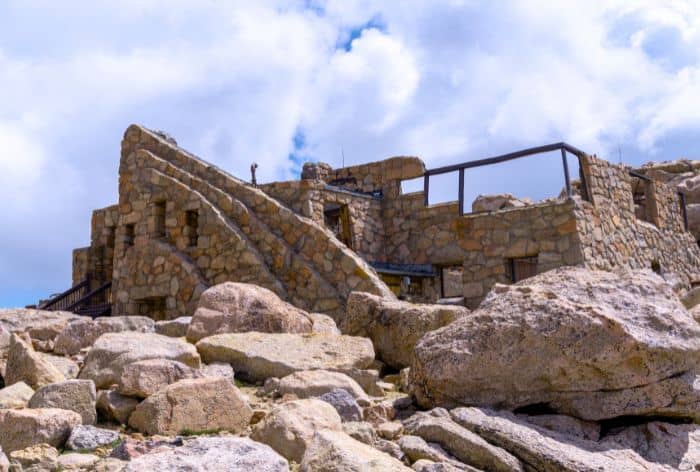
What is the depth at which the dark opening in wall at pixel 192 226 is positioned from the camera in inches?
573

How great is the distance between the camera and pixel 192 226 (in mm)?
14727

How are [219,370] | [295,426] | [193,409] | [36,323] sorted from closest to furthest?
[295,426] < [193,409] < [219,370] < [36,323]

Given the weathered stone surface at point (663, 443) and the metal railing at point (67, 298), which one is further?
the metal railing at point (67, 298)

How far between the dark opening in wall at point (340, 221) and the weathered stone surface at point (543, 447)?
35.0ft

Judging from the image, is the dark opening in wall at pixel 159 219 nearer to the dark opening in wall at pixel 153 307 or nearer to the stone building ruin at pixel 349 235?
the stone building ruin at pixel 349 235

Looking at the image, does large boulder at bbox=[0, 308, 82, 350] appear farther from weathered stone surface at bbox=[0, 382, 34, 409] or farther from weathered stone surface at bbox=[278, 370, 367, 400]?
weathered stone surface at bbox=[278, 370, 367, 400]

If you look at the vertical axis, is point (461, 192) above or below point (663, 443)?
above

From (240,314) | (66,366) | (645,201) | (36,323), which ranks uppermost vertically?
(645,201)

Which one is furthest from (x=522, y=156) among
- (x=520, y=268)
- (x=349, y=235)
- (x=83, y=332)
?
(x=83, y=332)

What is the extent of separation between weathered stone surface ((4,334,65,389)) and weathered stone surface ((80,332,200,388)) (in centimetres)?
26

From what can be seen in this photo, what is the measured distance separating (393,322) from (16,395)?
3521mm

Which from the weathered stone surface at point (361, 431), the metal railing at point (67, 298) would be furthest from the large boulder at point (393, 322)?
the metal railing at point (67, 298)

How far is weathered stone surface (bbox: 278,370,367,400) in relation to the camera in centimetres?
568

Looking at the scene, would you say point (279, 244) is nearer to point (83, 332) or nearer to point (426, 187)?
point (426, 187)
